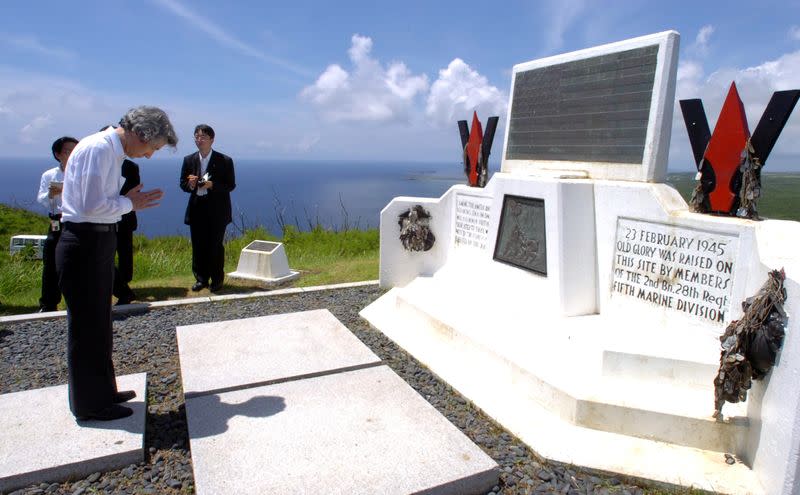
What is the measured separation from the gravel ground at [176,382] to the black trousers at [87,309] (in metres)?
0.46

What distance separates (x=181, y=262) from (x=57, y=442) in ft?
20.2

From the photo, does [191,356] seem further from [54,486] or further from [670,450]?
[670,450]

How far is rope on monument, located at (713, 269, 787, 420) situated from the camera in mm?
2613

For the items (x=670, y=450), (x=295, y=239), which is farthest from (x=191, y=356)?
(x=295, y=239)

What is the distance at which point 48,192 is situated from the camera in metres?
5.32

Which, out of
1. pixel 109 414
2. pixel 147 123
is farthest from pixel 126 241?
pixel 147 123

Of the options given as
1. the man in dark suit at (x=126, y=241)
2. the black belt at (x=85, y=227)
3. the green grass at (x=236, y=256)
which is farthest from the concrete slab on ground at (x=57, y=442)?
the green grass at (x=236, y=256)

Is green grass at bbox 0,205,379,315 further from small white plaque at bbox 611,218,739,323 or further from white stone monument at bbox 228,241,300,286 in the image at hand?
small white plaque at bbox 611,218,739,323

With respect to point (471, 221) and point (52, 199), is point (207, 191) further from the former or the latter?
point (471, 221)

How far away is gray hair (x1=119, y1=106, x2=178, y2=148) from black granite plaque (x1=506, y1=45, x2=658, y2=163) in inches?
136

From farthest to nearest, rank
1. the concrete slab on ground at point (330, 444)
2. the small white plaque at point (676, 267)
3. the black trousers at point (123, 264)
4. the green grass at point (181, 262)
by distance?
1. the green grass at point (181, 262)
2. the black trousers at point (123, 264)
3. the small white plaque at point (676, 267)
4. the concrete slab on ground at point (330, 444)

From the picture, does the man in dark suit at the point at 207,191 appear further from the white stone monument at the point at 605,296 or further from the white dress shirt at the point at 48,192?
the white stone monument at the point at 605,296

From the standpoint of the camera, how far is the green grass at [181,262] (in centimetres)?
704

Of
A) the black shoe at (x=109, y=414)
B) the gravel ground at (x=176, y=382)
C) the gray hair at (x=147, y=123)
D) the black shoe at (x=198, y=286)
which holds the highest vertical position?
the gray hair at (x=147, y=123)
